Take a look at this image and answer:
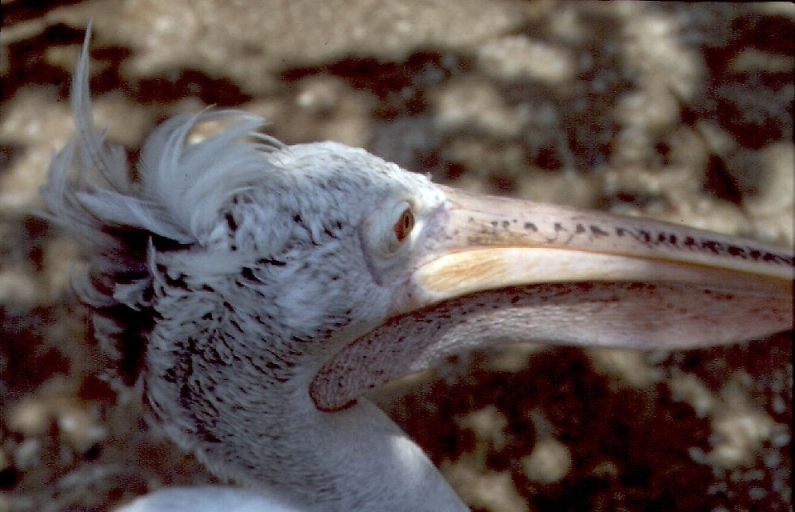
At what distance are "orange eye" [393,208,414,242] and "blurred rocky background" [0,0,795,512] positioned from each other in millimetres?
1120

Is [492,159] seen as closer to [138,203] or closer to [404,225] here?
[404,225]

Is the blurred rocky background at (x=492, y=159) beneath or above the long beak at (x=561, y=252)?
beneath

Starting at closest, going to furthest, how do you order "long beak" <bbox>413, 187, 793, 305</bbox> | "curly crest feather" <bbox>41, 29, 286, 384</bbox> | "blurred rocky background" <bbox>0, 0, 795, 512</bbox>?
1. "curly crest feather" <bbox>41, 29, 286, 384</bbox>
2. "long beak" <bbox>413, 187, 793, 305</bbox>
3. "blurred rocky background" <bbox>0, 0, 795, 512</bbox>

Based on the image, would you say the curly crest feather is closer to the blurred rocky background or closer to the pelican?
the pelican

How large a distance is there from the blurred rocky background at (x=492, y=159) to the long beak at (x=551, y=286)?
0.73 m

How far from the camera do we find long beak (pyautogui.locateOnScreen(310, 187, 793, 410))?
1378 millimetres

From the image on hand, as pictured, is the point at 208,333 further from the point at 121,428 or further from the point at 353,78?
the point at 353,78

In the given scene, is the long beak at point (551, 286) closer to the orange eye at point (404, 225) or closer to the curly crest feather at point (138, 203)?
the orange eye at point (404, 225)

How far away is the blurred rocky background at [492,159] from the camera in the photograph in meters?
2.24

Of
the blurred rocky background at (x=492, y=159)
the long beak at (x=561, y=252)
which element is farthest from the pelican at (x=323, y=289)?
the blurred rocky background at (x=492, y=159)

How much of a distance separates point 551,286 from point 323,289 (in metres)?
0.46

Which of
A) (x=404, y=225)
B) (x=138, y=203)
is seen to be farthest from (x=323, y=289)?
(x=138, y=203)

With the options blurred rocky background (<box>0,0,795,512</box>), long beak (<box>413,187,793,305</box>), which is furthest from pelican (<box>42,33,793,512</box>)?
blurred rocky background (<box>0,0,795,512</box>)

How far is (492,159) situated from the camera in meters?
2.74
